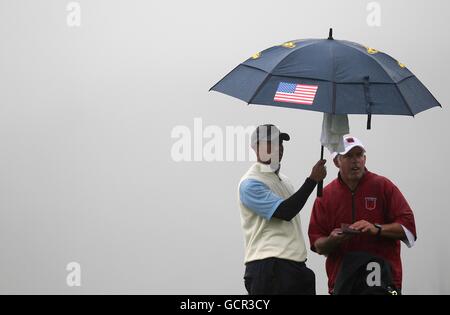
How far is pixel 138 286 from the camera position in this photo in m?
6.79

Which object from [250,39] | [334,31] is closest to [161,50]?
[250,39]

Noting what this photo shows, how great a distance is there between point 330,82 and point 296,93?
0.16 meters

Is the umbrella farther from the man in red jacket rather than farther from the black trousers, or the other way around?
the black trousers

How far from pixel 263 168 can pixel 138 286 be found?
1.81 metres

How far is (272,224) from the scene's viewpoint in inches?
206

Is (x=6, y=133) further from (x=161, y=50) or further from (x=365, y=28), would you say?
(x=365, y=28)

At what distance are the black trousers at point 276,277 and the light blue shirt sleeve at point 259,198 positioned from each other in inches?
8.6

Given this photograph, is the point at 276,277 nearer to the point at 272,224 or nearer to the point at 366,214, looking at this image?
the point at 272,224

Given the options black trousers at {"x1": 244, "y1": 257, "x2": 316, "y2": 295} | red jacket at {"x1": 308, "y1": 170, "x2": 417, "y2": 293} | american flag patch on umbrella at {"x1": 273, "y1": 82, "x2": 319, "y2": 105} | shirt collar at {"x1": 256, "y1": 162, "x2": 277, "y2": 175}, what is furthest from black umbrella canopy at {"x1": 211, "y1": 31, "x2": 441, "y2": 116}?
black trousers at {"x1": 244, "y1": 257, "x2": 316, "y2": 295}

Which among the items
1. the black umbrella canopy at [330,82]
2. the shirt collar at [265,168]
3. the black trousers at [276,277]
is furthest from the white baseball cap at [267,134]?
the black trousers at [276,277]

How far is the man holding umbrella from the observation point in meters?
5.14

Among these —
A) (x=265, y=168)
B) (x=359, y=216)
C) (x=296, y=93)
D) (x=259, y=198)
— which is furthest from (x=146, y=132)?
(x=296, y=93)

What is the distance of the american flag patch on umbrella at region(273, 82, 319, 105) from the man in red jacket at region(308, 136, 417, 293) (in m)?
0.62

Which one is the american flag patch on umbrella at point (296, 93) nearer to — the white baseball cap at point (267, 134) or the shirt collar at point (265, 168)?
the white baseball cap at point (267, 134)
